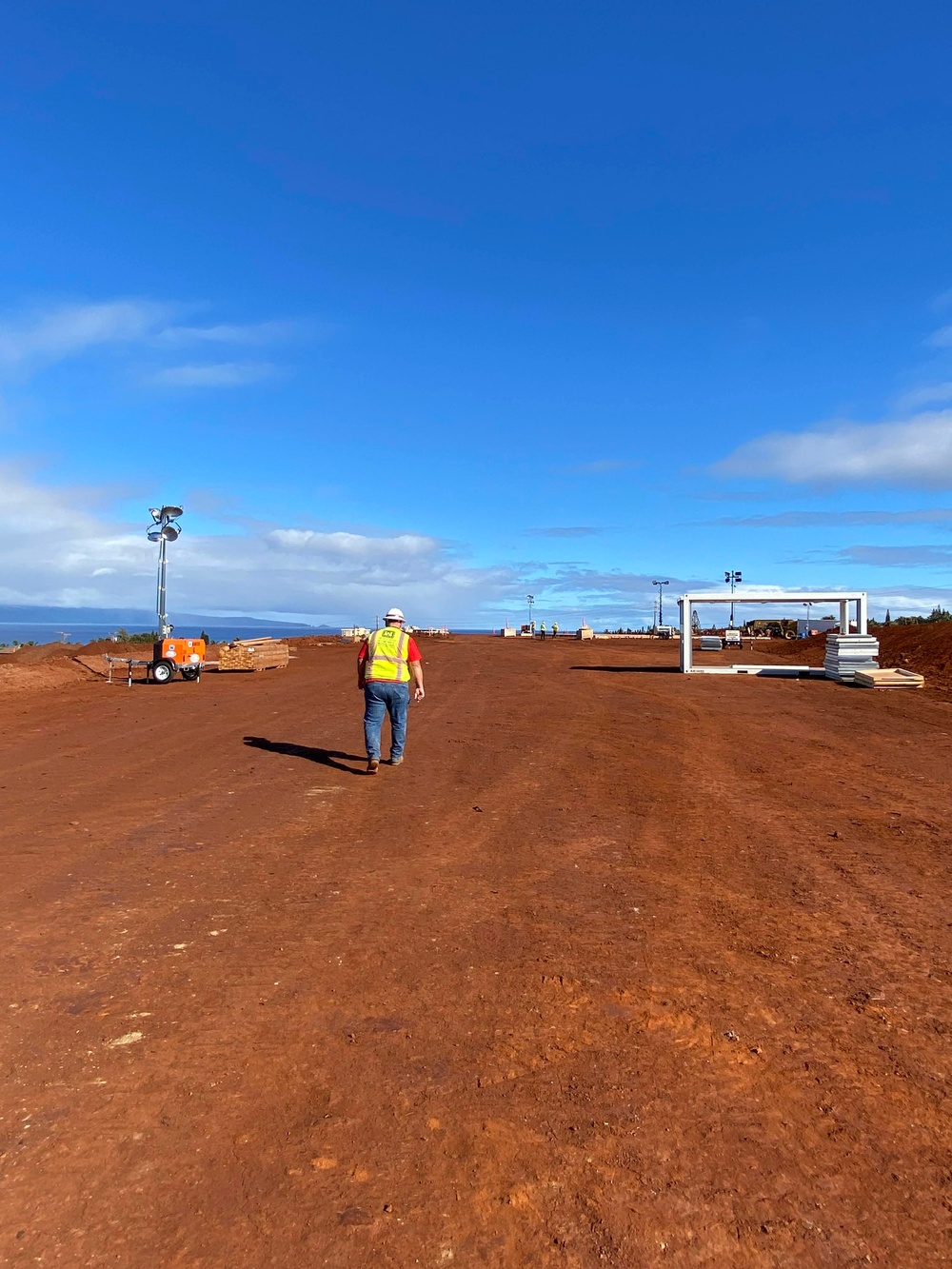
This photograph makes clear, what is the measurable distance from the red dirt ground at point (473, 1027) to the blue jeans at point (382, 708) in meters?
0.99

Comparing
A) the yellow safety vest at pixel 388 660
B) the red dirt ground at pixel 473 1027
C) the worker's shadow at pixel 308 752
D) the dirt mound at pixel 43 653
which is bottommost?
the red dirt ground at pixel 473 1027

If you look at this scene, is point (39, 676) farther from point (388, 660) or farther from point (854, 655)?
point (854, 655)

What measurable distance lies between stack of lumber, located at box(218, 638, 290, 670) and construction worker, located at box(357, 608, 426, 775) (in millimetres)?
19384

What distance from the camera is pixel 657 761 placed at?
1054 centimetres

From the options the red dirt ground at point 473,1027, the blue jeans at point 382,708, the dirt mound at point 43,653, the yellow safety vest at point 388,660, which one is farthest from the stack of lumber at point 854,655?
the dirt mound at point 43,653

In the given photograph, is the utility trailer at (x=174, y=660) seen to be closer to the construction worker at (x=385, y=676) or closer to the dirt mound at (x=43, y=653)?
the dirt mound at (x=43, y=653)

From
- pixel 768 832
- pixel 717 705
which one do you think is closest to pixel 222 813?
pixel 768 832

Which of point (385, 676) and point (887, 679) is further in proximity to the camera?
point (887, 679)

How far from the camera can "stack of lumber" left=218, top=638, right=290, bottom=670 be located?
2770cm

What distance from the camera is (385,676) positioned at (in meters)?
9.20

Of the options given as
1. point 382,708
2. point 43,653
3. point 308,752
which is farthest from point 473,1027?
point 43,653

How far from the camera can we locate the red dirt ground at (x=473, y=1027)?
253cm

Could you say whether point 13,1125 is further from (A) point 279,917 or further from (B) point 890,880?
(B) point 890,880

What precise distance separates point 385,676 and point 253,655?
20677 millimetres
